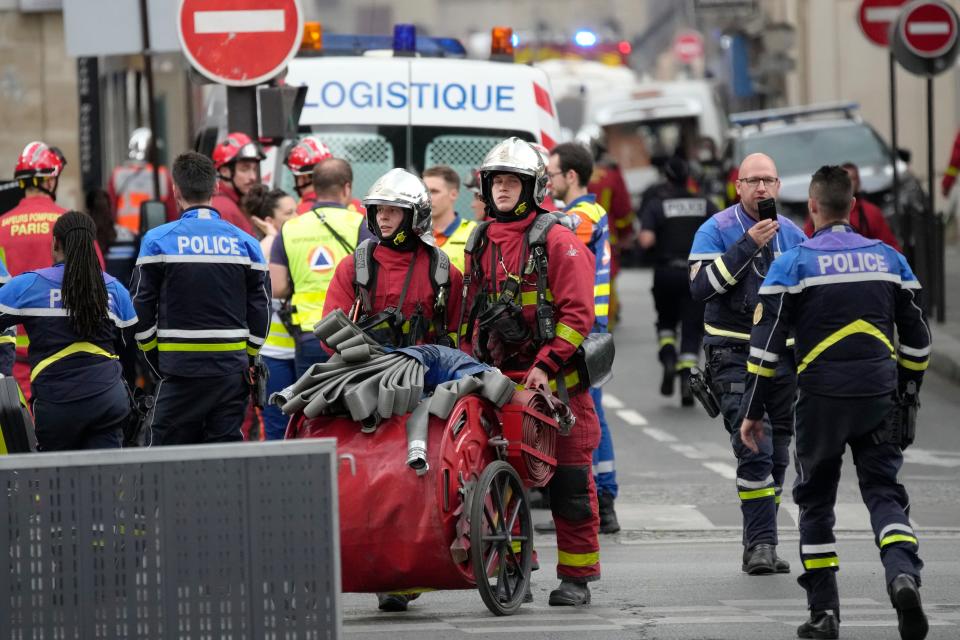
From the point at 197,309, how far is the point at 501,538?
6.86ft

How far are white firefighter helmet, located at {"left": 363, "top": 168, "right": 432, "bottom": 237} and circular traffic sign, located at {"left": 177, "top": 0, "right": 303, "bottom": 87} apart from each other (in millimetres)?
2886

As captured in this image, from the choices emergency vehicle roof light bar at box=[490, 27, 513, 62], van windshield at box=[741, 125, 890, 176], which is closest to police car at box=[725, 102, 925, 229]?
van windshield at box=[741, 125, 890, 176]

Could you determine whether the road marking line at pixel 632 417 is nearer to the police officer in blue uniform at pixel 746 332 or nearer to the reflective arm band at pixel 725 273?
the police officer in blue uniform at pixel 746 332

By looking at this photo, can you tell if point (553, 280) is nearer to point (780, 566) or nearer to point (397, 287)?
point (397, 287)

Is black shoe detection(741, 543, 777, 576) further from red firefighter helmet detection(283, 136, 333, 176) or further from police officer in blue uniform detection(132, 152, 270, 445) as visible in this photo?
red firefighter helmet detection(283, 136, 333, 176)

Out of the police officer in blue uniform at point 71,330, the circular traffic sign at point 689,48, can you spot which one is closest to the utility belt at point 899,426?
the police officer in blue uniform at point 71,330

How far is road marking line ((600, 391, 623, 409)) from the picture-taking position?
16766 mm

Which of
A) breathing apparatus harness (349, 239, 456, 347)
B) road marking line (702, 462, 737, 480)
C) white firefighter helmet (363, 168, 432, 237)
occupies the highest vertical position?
white firefighter helmet (363, 168, 432, 237)

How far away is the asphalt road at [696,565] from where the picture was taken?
8156 mm

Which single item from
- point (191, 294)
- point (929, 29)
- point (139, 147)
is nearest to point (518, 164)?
point (191, 294)

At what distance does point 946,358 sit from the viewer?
1809cm

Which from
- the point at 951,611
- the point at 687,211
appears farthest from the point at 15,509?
the point at 687,211

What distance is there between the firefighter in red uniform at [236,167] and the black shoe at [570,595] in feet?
14.0

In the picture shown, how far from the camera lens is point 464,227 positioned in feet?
36.5
